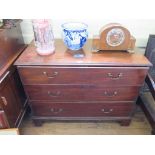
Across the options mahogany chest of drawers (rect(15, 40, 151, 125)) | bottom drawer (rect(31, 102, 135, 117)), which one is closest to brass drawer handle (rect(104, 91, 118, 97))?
mahogany chest of drawers (rect(15, 40, 151, 125))

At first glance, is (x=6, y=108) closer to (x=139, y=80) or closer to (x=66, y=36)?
(x=66, y=36)

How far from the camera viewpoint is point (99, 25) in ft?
4.83

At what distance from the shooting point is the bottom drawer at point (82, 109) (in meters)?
1.38

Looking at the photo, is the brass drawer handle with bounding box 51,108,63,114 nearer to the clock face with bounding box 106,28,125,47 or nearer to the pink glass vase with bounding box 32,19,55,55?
the pink glass vase with bounding box 32,19,55,55

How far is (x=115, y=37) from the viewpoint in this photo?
1.19 m

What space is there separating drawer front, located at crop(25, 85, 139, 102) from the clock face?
34 centimetres

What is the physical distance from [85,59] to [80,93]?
29 centimetres

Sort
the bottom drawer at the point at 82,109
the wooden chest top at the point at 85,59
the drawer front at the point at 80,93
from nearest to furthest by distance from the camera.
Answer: the wooden chest top at the point at 85,59
the drawer front at the point at 80,93
the bottom drawer at the point at 82,109

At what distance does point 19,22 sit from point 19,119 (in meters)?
0.83

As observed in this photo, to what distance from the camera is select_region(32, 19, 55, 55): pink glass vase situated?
1.18m

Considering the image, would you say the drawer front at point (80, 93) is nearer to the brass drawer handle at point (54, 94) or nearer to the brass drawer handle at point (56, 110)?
the brass drawer handle at point (54, 94)

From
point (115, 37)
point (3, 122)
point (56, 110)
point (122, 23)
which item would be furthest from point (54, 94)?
point (122, 23)

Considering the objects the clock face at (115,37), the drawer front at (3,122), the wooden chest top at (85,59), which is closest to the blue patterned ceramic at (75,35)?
the wooden chest top at (85,59)

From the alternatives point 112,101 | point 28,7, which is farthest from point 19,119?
point 28,7
